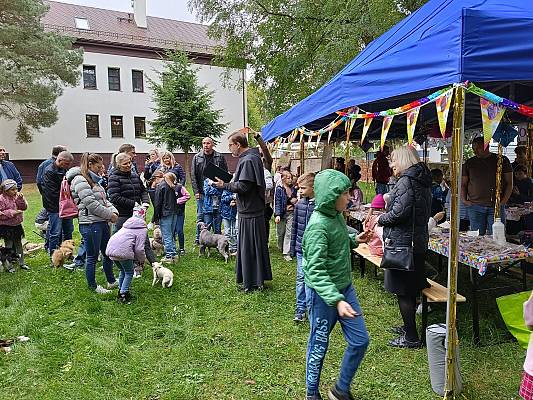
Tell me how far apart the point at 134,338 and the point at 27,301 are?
1.90 meters

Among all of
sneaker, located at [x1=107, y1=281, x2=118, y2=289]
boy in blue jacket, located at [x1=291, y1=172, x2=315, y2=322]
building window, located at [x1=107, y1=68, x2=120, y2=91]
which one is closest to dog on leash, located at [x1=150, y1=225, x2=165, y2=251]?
sneaker, located at [x1=107, y1=281, x2=118, y2=289]

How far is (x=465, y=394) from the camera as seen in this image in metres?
3.29

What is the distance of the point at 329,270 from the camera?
2965 millimetres

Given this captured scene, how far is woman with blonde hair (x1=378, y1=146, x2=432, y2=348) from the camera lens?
380 cm

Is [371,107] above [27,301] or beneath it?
above

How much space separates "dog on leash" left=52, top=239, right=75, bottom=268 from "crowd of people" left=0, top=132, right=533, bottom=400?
18 centimetres

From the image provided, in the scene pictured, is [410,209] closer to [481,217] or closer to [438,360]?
[438,360]

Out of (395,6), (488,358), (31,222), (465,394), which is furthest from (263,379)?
(31,222)

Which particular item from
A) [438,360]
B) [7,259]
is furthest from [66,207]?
[438,360]

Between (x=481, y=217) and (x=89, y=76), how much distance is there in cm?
2717

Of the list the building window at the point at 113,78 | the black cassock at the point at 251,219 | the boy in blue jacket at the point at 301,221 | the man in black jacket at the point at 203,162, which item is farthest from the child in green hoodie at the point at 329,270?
the building window at the point at 113,78

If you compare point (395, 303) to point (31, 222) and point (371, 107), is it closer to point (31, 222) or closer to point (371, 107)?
point (371, 107)

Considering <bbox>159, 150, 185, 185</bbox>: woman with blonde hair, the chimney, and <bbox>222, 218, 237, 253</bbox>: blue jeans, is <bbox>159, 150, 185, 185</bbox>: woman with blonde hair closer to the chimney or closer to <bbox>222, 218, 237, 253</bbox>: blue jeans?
<bbox>222, 218, 237, 253</bbox>: blue jeans

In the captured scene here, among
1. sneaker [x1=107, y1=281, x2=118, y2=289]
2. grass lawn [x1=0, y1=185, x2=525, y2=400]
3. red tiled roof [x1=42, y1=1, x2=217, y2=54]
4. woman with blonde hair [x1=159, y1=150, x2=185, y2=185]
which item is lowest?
grass lawn [x1=0, y1=185, x2=525, y2=400]
